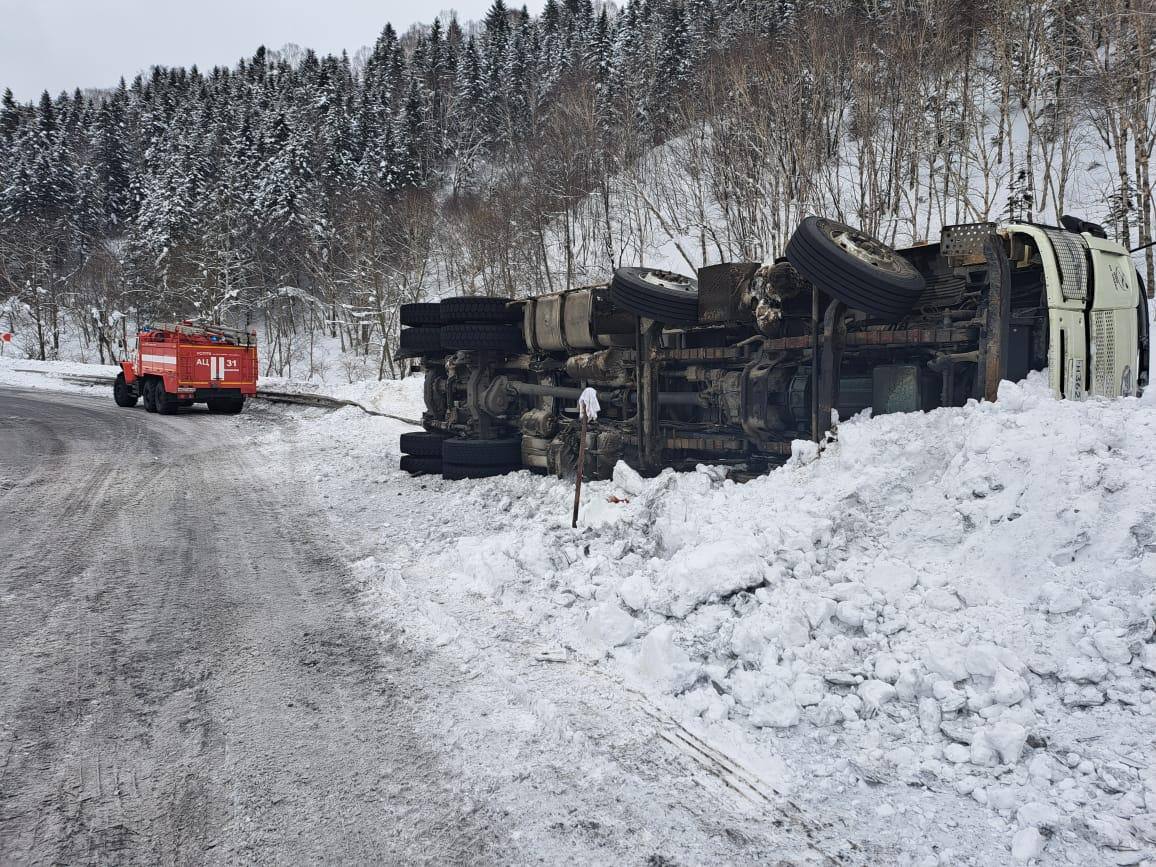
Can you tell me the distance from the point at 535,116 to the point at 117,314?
2991 cm

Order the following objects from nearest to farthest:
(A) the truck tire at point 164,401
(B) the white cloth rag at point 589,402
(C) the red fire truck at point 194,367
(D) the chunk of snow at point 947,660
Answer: (D) the chunk of snow at point 947,660 < (B) the white cloth rag at point 589,402 < (C) the red fire truck at point 194,367 < (A) the truck tire at point 164,401

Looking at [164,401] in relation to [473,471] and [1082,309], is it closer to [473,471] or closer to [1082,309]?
[473,471]

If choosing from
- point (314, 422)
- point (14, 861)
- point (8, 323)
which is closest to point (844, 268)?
point (14, 861)

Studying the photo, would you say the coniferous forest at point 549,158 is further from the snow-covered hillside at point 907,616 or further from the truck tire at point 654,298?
the snow-covered hillside at point 907,616

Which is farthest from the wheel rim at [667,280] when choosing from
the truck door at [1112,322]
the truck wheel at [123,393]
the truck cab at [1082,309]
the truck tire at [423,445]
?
the truck wheel at [123,393]

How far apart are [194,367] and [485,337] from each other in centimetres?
1274

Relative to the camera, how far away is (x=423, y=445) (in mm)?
9195

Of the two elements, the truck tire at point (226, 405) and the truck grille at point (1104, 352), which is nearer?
the truck grille at point (1104, 352)

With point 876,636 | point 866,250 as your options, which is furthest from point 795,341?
point 876,636

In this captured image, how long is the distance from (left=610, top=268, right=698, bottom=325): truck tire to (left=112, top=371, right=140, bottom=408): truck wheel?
722 inches

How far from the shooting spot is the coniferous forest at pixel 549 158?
2158 centimetres

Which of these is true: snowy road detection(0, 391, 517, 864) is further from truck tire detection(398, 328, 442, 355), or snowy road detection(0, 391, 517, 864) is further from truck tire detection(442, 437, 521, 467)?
truck tire detection(398, 328, 442, 355)

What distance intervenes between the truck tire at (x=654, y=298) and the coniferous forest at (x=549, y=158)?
15347mm

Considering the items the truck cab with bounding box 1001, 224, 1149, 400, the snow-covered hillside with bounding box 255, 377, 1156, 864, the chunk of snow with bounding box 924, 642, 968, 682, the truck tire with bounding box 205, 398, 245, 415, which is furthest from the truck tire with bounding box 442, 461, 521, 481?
the truck tire with bounding box 205, 398, 245, 415
